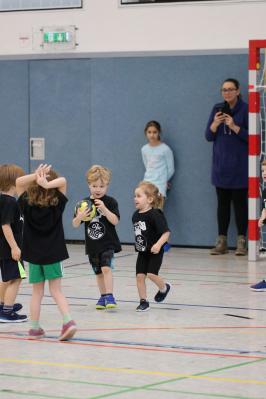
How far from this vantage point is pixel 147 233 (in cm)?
1023

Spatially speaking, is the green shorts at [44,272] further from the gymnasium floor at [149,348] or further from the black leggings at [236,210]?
the black leggings at [236,210]

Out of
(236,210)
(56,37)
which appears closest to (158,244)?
(236,210)

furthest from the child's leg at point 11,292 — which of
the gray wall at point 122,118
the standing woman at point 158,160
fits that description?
the gray wall at point 122,118

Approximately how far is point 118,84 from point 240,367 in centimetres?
964

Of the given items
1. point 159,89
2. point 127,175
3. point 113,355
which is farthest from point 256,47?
point 113,355

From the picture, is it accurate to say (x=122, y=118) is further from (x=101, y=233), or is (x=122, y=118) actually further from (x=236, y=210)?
(x=101, y=233)

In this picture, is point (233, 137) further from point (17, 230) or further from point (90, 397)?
point (90, 397)

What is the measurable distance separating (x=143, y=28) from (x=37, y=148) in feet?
9.09

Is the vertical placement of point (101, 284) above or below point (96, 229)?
below

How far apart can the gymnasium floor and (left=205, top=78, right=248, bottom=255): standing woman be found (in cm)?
284

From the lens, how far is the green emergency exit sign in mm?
16547

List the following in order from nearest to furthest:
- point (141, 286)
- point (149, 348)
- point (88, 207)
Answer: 1. point (149, 348)
2. point (88, 207)
3. point (141, 286)

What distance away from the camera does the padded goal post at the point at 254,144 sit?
14.4m

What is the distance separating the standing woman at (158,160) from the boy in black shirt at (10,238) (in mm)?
6440
